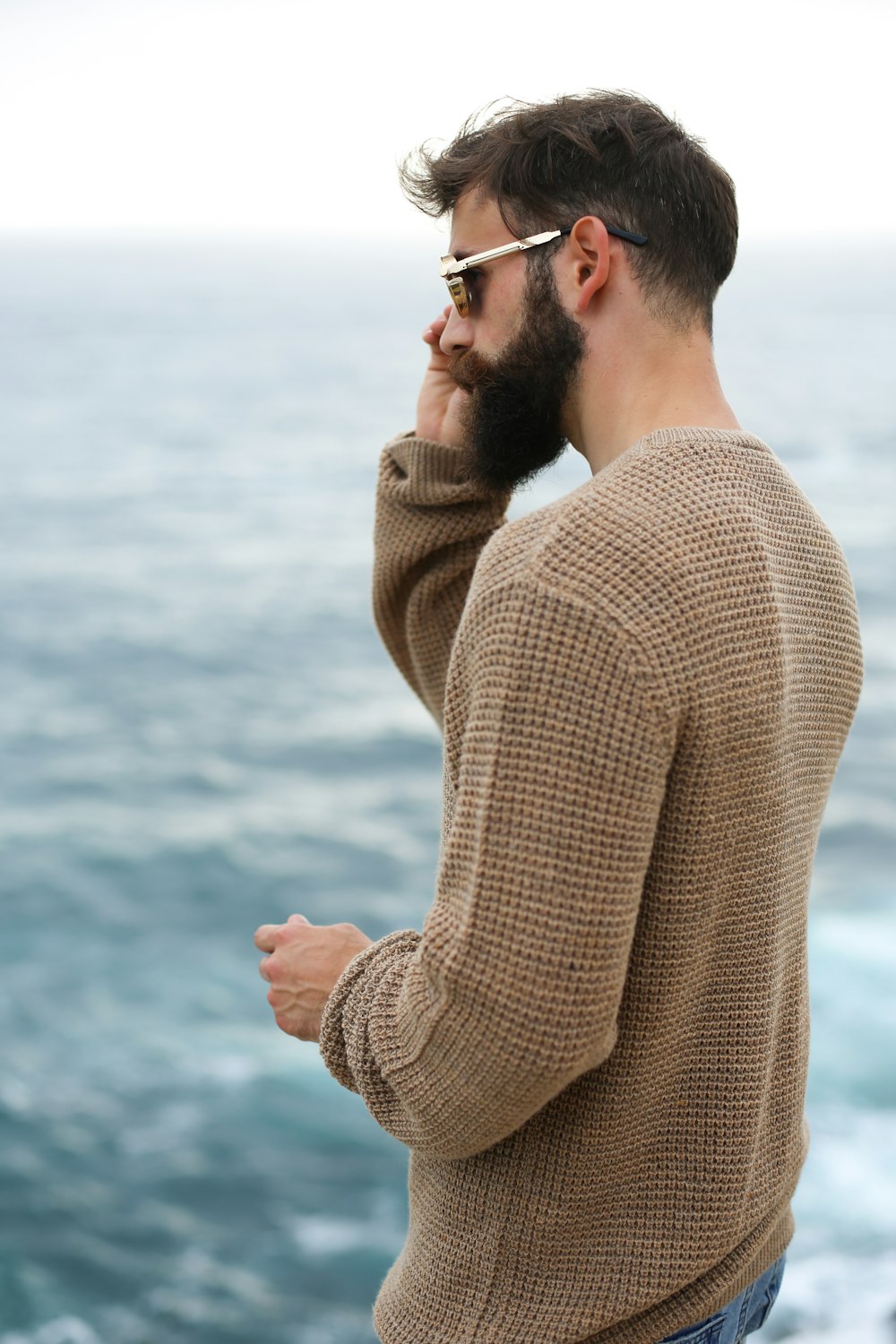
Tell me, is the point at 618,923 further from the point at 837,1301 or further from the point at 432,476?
the point at 837,1301

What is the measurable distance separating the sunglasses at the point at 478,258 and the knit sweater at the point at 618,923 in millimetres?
234

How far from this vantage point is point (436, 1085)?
1153 mm

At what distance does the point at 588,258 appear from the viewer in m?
1.33

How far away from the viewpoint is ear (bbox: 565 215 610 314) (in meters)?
1.31

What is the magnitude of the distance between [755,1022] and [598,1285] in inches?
11.2

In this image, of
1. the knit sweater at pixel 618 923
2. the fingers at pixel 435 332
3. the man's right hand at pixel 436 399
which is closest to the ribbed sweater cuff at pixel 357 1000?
the knit sweater at pixel 618 923

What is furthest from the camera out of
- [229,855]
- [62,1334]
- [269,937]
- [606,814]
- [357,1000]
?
[229,855]

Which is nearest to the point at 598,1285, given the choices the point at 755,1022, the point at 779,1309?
the point at 755,1022

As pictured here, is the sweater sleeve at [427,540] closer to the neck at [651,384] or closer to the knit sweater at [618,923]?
the neck at [651,384]

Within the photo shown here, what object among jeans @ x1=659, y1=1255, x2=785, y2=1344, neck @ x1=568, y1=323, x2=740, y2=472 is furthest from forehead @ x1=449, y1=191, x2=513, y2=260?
jeans @ x1=659, y1=1255, x2=785, y2=1344

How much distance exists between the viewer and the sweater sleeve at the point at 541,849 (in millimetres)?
1061

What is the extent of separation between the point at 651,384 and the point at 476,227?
27cm

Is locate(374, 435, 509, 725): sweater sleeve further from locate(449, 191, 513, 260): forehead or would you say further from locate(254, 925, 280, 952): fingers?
locate(254, 925, 280, 952): fingers

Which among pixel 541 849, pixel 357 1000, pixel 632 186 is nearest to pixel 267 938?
pixel 357 1000
